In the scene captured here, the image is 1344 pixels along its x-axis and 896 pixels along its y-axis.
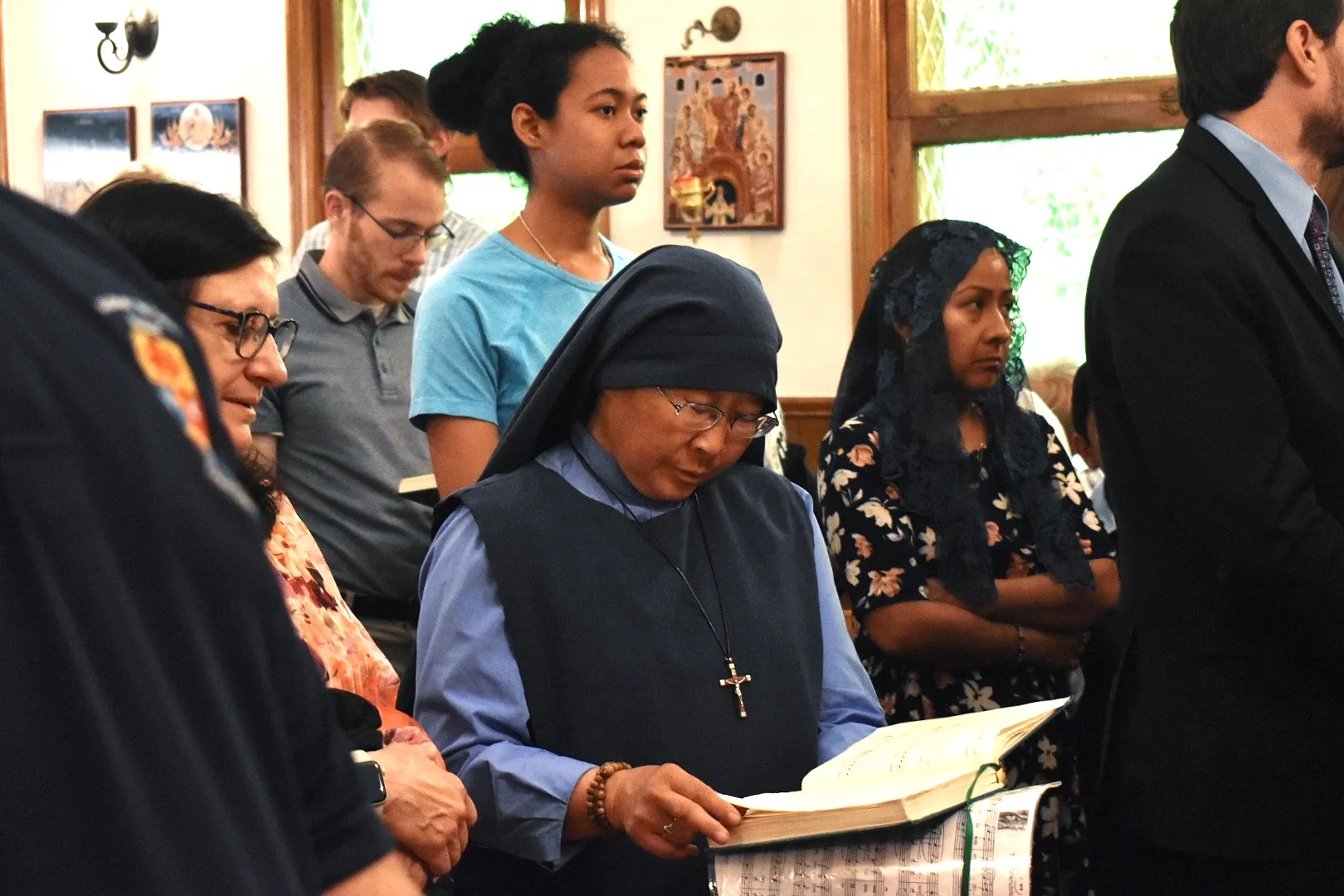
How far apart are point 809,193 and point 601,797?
4.43 meters

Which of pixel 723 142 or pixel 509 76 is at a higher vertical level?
pixel 723 142

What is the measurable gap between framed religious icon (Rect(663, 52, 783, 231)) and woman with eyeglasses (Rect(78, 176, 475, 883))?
4188 millimetres

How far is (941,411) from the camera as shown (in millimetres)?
3166

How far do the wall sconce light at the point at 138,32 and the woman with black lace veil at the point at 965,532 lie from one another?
5227 mm

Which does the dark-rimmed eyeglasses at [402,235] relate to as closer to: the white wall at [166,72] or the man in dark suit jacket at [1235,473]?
the man in dark suit jacket at [1235,473]

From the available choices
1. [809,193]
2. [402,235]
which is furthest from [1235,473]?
[809,193]

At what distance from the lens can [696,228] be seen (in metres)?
6.33

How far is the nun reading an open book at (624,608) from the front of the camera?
2.11m

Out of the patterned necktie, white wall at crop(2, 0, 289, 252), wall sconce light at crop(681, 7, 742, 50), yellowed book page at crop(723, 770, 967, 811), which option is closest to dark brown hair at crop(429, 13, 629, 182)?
the patterned necktie

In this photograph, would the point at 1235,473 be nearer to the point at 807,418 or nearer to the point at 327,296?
the point at 327,296

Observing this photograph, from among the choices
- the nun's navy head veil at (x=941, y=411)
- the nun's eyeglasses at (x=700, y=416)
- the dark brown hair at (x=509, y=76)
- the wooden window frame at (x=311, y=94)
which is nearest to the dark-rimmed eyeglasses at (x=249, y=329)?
the nun's eyeglasses at (x=700, y=416)

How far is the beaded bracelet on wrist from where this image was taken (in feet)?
6.54

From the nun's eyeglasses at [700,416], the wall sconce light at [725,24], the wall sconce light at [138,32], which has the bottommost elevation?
the nun's eyeglasses at [700,416]

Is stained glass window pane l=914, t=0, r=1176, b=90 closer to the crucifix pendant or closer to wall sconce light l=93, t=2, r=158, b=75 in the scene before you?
wall sconce light l=93, t=2, r=158, b=75
